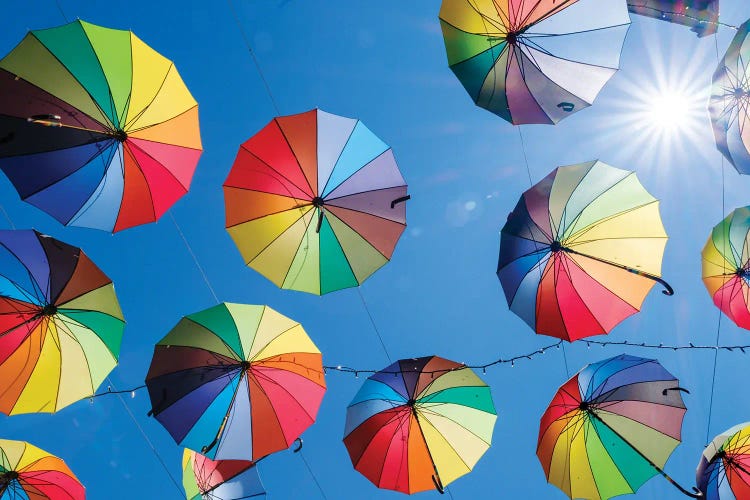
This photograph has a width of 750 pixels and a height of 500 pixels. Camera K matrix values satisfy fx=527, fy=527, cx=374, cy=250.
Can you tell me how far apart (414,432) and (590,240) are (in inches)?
159

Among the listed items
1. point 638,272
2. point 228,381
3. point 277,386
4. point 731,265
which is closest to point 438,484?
point 277,386

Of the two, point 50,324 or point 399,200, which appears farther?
point 399,200

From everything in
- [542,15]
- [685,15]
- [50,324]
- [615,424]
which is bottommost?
[615,424]

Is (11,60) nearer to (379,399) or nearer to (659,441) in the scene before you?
(379,399)

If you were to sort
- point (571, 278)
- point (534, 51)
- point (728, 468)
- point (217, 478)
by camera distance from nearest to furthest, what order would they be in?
point (534, 51) < point (571, 278) < point (728, 468) < point (217, 478)

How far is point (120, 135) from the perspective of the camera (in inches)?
272

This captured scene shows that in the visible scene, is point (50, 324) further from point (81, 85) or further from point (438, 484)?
point (438, 484)

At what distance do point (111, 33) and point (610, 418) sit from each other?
9.01 meters

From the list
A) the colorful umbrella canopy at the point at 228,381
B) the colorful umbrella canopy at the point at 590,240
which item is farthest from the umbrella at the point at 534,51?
the colorful umbrella canopy at the point at 228,381

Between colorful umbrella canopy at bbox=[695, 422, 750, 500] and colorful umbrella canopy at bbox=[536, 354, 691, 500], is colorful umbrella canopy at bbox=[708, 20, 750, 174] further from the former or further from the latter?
colorful umbrella canopy at bbox=[695, 422, 750, 500]

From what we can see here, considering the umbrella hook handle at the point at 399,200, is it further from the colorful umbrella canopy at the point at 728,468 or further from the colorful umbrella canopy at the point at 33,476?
the colorful umbrella canopy at the point at 33,476

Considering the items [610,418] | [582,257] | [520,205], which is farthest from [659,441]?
[520,205]

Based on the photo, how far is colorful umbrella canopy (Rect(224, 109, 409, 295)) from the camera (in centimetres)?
746

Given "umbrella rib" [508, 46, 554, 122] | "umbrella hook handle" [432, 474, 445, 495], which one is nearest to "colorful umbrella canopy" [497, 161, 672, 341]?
"umbrella rib" [508, 46, 554, 122]
